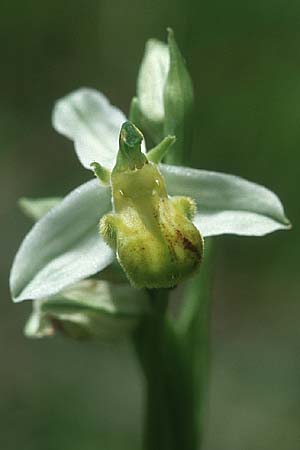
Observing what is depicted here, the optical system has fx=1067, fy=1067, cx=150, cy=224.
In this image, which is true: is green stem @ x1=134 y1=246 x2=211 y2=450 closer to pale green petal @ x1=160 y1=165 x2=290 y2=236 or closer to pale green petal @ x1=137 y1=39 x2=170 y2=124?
pale green petal @ x1=160 y1=165 x2=290 y2=236

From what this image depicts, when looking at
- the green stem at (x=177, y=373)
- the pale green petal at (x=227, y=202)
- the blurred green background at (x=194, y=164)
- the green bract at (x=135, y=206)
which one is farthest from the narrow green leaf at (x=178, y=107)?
the blurred green background at (x=194, y=164)

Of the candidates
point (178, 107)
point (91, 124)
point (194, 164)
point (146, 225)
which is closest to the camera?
point (146, 225)

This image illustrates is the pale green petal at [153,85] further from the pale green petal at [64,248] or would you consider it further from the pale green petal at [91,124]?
the pale green petal at [64,248]

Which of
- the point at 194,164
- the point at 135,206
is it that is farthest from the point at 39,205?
the point at 194,164

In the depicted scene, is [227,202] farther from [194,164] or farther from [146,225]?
[194,164]

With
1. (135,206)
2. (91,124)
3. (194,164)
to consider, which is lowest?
(194,164)

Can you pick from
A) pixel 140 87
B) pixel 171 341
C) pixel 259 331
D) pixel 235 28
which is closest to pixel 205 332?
pixel 171 341
